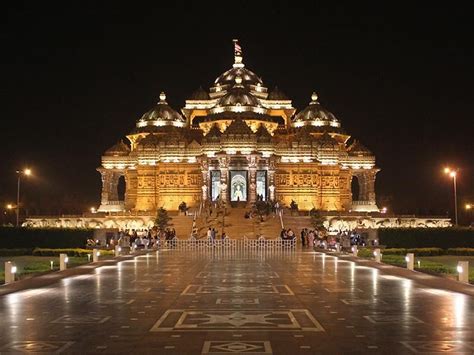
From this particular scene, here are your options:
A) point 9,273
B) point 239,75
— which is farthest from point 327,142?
point 9,273

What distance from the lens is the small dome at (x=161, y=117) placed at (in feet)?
331

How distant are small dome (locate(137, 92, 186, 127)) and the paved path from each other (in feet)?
234

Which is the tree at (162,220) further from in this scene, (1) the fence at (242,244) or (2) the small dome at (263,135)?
(2) the small dome at (263,135)

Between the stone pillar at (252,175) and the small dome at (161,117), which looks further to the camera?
the small dome at (161,117)

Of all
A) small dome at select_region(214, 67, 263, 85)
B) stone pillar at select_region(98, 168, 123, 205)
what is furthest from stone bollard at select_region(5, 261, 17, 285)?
small dome at select_region(214, 67, 263, 85)

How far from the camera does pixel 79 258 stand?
45031mm

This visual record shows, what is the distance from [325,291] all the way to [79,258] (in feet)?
76.3

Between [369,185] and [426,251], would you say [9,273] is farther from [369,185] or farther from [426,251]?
[369,185]

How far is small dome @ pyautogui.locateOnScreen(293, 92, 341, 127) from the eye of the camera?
326 feet

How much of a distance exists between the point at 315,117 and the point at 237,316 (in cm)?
8265

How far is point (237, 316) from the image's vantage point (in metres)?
18.2

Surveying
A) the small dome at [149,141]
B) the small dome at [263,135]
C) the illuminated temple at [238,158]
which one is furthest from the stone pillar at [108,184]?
the small dome at [263,135]

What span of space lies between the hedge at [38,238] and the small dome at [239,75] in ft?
175

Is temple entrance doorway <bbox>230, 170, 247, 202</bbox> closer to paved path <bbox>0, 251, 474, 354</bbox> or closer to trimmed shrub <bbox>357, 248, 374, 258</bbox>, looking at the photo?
trimmed shrub <bbox>357, 248, 374, 258</bbox>
